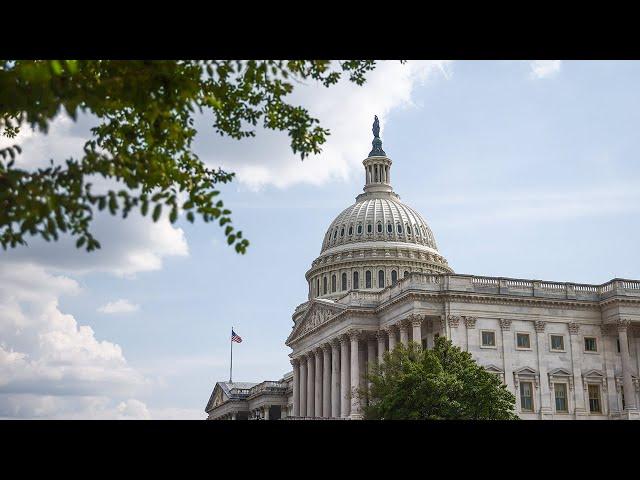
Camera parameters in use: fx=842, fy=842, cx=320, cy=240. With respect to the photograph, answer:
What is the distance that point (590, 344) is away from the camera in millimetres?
81312

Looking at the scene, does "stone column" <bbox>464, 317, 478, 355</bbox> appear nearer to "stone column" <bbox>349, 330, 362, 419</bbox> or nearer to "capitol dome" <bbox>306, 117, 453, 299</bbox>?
"stone column" <bbox>349, 330, 362, 419</bbox>

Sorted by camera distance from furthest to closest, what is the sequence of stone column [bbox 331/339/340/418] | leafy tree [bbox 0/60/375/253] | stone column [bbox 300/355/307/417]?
stone column [bbox 300/355/307/417]
stone column [bbox 331/339/340/418]
leafy tree [bbox 0/60/375/253]

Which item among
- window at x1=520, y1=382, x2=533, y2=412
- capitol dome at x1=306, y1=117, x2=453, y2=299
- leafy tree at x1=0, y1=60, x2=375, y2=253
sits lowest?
leafy tree at x1=0, y1=60, x2=375, y2=253

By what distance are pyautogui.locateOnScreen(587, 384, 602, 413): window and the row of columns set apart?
58.6 feet

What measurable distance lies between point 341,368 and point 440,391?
119ft

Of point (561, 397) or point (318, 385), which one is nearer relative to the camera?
point (561, 397)

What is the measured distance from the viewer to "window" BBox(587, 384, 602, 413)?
3135 inches

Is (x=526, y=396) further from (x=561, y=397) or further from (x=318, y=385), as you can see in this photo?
(x=318, y=385)

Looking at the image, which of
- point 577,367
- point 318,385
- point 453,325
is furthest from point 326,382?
point 577,367

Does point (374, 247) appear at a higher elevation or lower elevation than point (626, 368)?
higher

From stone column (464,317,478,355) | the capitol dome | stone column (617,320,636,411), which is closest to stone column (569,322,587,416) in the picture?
stone column (617,320,636,411)

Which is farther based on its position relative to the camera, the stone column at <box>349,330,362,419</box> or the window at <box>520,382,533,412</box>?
the stone column at <box>349,330,362,419</box>
